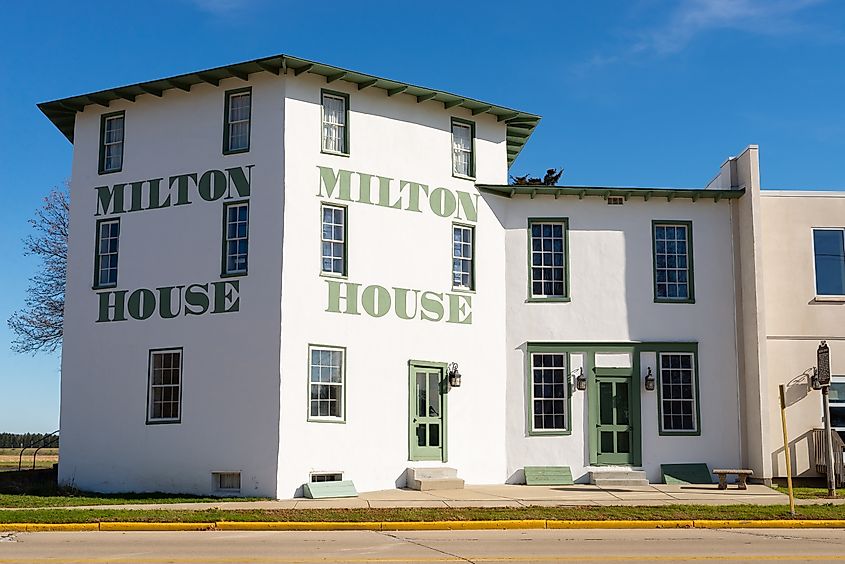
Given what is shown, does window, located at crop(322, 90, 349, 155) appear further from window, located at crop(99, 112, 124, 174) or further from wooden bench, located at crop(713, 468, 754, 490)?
wooden bench, located at crop(713, 468, 754, 490)

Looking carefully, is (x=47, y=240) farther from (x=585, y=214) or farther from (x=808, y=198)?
(x=808, y=198)

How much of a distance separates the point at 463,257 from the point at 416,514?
828 centimetres

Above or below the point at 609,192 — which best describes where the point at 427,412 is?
below

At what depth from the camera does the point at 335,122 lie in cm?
2312

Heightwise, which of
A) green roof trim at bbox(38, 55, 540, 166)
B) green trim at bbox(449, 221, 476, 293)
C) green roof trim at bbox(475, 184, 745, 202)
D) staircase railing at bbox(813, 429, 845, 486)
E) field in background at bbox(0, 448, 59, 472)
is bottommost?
field in background at bbox(0, 448, 59, 472)

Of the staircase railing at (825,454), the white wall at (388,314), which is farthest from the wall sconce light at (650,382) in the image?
the staircase railing at (825,454)

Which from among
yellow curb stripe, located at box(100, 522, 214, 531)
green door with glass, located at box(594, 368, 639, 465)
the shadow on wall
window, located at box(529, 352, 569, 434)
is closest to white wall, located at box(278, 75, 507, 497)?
window, located at box(529, 352, 569, 434)

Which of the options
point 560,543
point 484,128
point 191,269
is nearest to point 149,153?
point 191,269

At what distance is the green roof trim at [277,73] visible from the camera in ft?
72.7

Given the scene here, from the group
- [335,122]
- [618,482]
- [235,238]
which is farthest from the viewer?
[618,482]

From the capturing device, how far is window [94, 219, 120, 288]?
78.8 ft

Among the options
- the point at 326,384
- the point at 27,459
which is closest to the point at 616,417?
the point at 326,384

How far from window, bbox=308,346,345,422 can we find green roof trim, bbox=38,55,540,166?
A: 6095 millimetres

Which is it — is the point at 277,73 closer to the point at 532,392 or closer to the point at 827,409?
the point at 532,392
